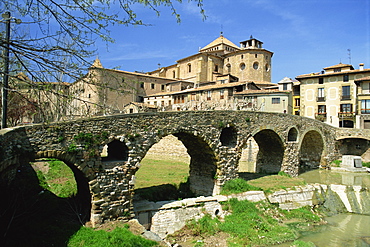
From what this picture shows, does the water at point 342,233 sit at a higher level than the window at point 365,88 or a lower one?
lower

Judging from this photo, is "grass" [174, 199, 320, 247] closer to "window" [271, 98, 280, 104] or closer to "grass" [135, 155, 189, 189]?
"grass" [135, 155, 189, 189]

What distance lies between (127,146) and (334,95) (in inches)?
1421

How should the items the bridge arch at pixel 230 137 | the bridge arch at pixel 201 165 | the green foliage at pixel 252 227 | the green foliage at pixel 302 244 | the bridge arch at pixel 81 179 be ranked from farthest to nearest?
the bridge arch at pixel 230 137
the bridge arch at pixel 201 165
the green foliage at pixel 252 227
the green foliage at pixel 302 244
the bridge arch at pixel 81 179

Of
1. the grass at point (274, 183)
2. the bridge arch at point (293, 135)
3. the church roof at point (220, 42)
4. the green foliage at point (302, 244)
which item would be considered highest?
the church roof at point (220, 42)

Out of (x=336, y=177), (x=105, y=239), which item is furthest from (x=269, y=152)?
(x=105, y=239)

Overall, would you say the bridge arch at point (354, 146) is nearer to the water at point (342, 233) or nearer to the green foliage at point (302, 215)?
the water at point (342, 233)

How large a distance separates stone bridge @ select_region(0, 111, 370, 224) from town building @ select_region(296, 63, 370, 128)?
1966 cm

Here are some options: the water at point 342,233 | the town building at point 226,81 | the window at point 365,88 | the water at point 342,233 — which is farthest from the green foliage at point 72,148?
the window at point 365,88

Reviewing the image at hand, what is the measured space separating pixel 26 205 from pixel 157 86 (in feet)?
143

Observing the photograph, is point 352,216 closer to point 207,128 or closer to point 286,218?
point 286,218

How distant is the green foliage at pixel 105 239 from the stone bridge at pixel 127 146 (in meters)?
0.92

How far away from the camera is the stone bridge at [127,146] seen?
9.46 metres

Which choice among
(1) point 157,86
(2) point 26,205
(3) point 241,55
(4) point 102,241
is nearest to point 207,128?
(4) point 102,241

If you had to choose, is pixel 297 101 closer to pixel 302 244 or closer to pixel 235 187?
pixel 235 187
